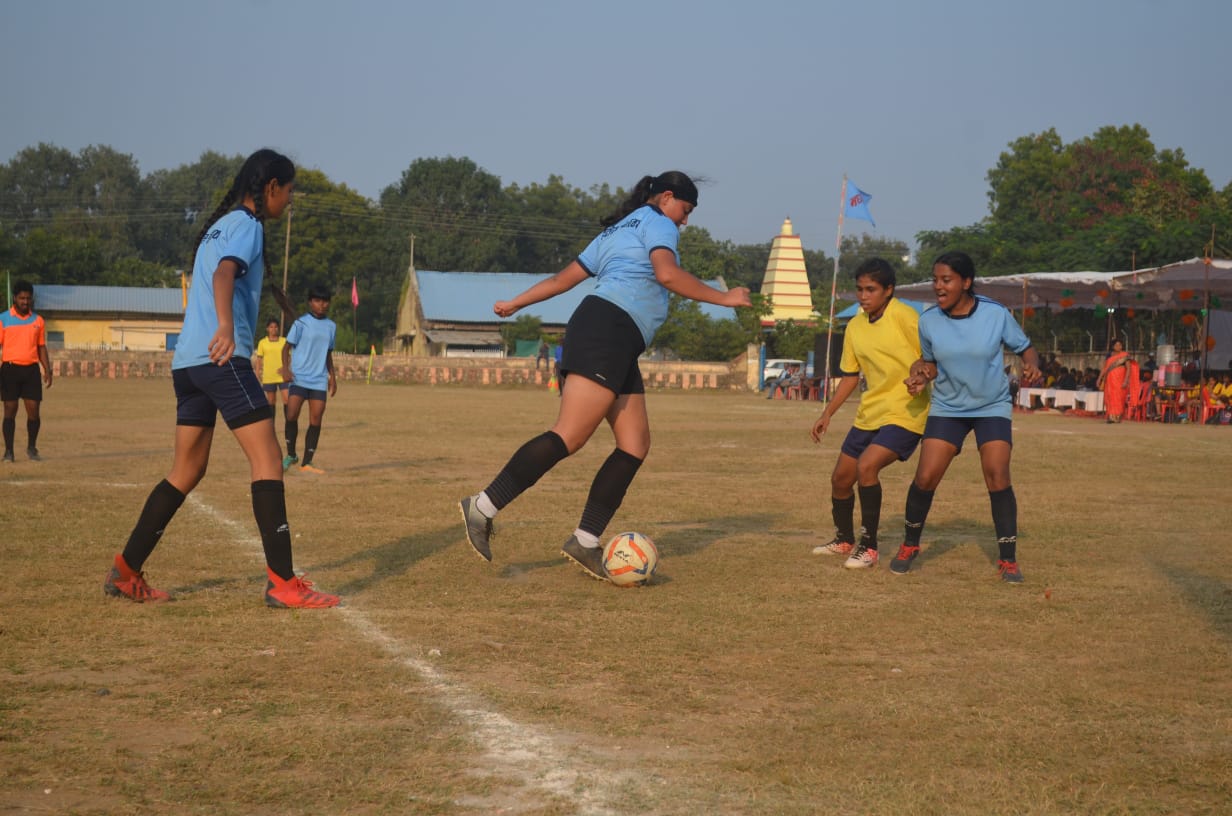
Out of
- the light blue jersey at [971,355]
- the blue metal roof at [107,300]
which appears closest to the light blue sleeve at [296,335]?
the light blue jersey at [971,355]

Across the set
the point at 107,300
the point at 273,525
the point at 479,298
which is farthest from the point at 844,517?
the point at 107,300

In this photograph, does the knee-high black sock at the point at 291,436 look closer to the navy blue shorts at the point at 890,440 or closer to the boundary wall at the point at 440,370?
the navy blue shorts at the point at 890,440

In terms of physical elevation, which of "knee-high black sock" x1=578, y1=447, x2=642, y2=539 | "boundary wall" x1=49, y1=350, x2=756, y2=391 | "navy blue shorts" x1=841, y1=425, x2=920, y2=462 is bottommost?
"boundary wall" x1=49, y1=350, x2=756, y2=391

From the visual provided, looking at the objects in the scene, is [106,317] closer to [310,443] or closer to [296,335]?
[296,335]

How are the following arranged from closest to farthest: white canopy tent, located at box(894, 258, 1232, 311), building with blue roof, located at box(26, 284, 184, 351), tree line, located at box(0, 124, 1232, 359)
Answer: white canopy tent, located at box(894, 258, 1232, 311) < tree line, located at box(0, 124, 1232, 359) < building with blue roof, located at box(26, 284, 184, 351)

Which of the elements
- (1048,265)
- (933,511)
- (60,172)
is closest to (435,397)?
(1048,265)

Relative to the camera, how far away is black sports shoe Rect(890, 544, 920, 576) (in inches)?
293

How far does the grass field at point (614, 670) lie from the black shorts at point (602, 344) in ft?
3.67

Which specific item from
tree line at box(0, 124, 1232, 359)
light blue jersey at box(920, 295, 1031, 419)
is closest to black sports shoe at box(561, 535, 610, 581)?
light blue jersey at box(920, 295, 1031, 419)

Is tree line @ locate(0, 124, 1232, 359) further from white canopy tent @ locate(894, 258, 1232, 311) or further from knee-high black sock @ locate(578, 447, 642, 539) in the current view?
knee-high black sock @ locate(578, 447, 642, 539)

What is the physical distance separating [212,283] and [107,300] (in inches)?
2805

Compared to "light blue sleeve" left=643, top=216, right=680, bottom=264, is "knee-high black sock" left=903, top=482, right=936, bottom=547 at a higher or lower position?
lower

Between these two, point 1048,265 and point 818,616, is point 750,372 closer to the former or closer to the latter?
point 1048,265

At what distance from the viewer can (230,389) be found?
5.85 m
